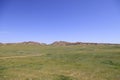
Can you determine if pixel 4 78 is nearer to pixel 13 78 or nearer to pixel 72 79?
pixel 13 78

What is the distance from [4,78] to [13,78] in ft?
4.01

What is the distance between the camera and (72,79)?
27.4m

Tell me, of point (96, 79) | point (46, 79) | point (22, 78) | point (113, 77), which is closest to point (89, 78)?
point (96, 79)

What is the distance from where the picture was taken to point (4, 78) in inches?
1063

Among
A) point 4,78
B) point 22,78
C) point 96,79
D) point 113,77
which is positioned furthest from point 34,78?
point 113,77

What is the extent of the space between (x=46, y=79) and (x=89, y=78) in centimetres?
598

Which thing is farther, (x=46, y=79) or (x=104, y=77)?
(x=104, y=77)

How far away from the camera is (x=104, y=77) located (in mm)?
28703

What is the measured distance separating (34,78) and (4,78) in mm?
4018

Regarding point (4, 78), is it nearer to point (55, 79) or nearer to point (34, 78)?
point (34, 78)

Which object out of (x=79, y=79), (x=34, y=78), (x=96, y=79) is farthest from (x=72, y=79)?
(x=34, y=78)

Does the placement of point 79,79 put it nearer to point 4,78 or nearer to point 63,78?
point 63,78

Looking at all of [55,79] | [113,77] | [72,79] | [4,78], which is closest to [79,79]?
[72,79]

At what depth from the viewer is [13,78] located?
26953 millimetres
